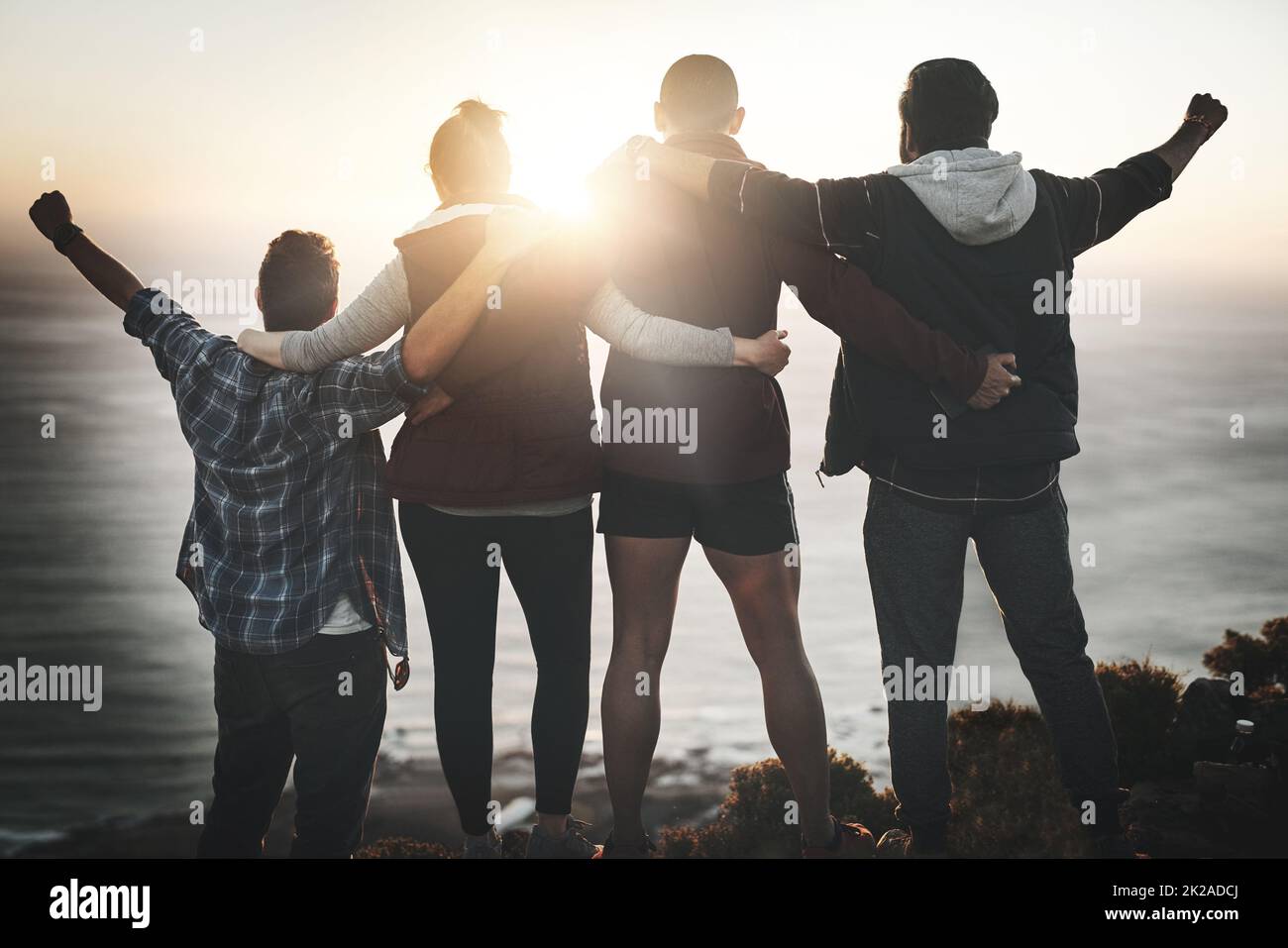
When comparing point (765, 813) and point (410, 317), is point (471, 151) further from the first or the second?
point (765, 813)

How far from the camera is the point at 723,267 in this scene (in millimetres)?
2492

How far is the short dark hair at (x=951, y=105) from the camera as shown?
94.9 inches

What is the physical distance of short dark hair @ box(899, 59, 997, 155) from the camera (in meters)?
2.41

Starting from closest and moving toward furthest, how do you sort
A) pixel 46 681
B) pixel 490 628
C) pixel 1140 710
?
pixel 490 628
pixel 46 681
pixel 1140 710

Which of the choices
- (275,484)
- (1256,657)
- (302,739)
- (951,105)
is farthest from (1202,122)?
(1256,657)

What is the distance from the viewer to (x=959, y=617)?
260 cm

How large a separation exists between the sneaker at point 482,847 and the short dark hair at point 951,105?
6.87 feet

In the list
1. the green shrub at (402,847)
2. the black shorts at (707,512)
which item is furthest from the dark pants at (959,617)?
the green shrub at (402,847)

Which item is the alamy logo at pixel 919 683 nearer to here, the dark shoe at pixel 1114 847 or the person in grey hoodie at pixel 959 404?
the person in grey hoodie at pixel 959 404

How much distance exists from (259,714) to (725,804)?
305 centimetres
